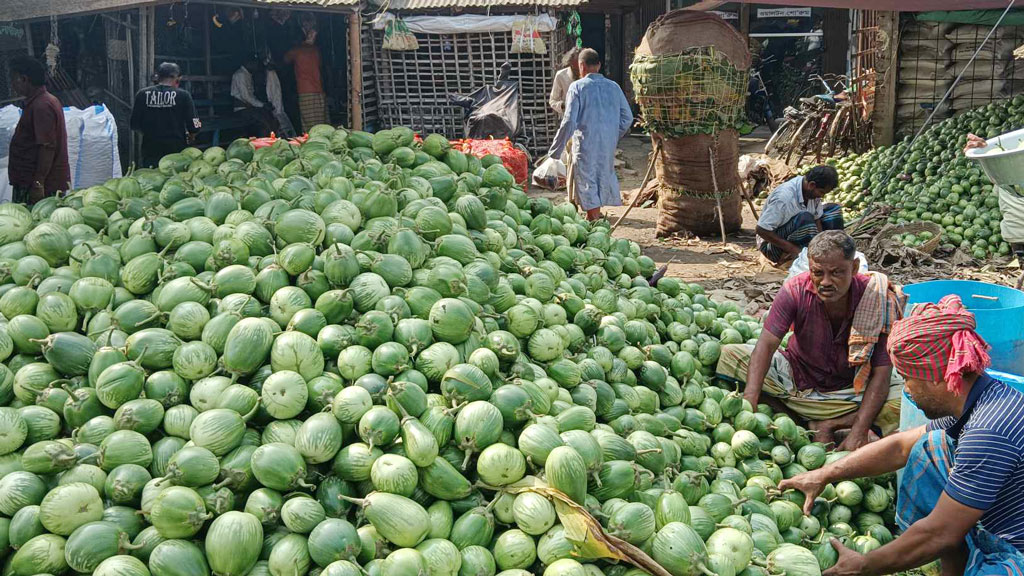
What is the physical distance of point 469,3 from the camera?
12781mm

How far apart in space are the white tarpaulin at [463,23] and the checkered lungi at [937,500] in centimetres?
1066

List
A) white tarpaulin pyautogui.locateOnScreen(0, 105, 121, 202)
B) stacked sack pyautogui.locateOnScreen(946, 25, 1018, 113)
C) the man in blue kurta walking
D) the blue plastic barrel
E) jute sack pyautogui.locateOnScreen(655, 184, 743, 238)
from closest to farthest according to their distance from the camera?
1. the blue plastic barrel
2. white tarpaulin pyautogui.locateOnScreen(0, 105, 121, 202)
3. the man in blue kurta walking
4. jute sack pyautogui.locateOnScreen(655, 184, 743, 238)
5. stacked sack pyautogui.locateOnScreen(946, 25, 1018, 113)

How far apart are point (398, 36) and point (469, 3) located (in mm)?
1242

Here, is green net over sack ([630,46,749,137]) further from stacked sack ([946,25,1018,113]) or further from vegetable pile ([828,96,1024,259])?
stacked sack ([946,25,1018,113])

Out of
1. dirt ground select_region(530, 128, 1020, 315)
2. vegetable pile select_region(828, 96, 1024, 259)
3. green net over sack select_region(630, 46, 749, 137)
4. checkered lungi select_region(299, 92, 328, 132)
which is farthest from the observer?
checkered lungi select_region(299, 92, 328, 132)

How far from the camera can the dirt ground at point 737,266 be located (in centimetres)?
710

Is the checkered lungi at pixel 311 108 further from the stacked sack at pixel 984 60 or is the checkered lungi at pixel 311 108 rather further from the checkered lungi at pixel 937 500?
the checkered lungi at pixel 937 500

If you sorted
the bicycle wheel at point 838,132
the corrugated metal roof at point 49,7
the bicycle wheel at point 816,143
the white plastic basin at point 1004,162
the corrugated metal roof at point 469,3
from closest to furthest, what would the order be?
the white plastic basin at point 1004,162 → the corrugated metal roof at point 49,7 → the bicycle wheel at point 838,132 → the bicycle wheel at point 816,143 → the corrugated metal roof at point 469,3

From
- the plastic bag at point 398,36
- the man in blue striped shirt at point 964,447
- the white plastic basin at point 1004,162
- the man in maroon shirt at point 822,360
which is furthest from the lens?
the plastic bag at point 398,36

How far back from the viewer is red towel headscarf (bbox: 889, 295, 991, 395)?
7.90 feet

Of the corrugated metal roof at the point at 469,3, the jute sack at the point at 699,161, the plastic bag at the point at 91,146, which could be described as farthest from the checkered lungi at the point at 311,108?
the jute sack at the point at 699,161

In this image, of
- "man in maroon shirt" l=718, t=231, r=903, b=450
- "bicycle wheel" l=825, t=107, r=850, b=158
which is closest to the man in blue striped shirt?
"man in maroon shirt" l=718, t=231, r=903, b=450

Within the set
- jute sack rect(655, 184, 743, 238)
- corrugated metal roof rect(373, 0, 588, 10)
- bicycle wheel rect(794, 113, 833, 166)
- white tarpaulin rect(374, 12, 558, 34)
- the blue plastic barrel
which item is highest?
corrugated metal roof rect(373, 0, 588, 10)

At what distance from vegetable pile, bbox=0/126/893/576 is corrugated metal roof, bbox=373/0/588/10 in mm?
9527
